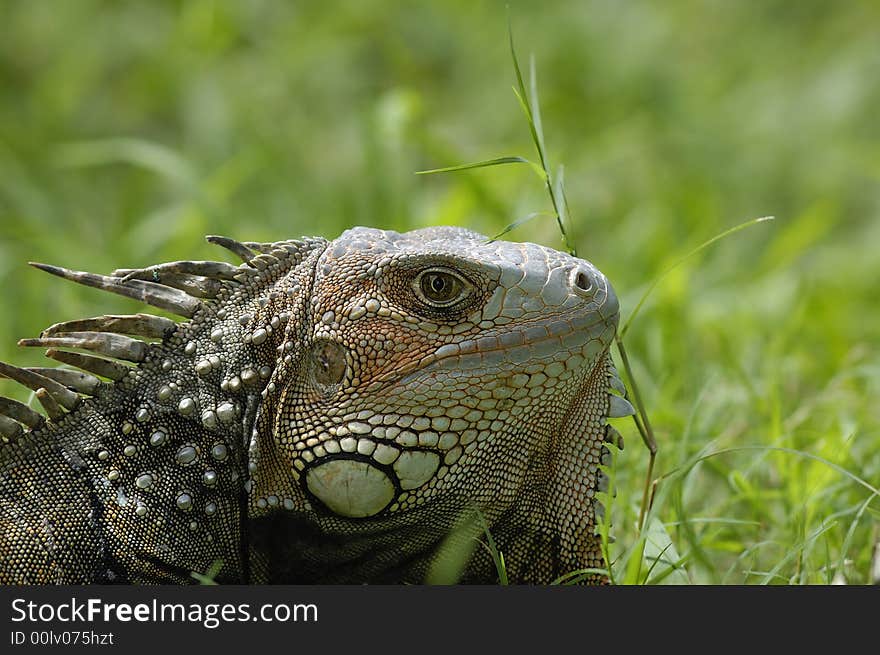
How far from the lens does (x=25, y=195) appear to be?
795 cm

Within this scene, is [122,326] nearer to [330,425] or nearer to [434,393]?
[330,425]

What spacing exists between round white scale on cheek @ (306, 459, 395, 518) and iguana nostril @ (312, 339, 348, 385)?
27 centimetres

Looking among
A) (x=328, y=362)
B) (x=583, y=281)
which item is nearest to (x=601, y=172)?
(x=583, y=281)

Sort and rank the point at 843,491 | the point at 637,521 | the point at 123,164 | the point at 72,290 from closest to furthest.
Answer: the point at 637,521 → the point at 843,491 → the point at 72,290 → the point at 123,164

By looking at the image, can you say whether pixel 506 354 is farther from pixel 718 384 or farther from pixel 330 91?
pixel 330 91

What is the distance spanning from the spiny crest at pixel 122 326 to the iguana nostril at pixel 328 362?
0.66 ft

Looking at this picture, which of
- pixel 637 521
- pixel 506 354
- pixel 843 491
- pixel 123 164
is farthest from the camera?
pixel 123 164

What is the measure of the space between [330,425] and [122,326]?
0.79 metres

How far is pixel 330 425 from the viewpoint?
10.6 ft

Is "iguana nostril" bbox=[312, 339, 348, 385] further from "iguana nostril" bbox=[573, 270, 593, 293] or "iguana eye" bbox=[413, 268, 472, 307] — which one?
"iguana nostril" bbox=[573, 270, 593, 293]

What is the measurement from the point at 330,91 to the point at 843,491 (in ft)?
23.8

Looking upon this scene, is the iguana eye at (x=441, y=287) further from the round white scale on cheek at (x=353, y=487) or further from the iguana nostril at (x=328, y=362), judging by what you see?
the round white scale on cheek at (x=353, y=487)

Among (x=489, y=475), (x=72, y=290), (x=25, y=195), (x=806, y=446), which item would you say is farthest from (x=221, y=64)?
(x=489, y=475)

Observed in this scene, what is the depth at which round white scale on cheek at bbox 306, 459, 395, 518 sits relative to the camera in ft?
10.4
